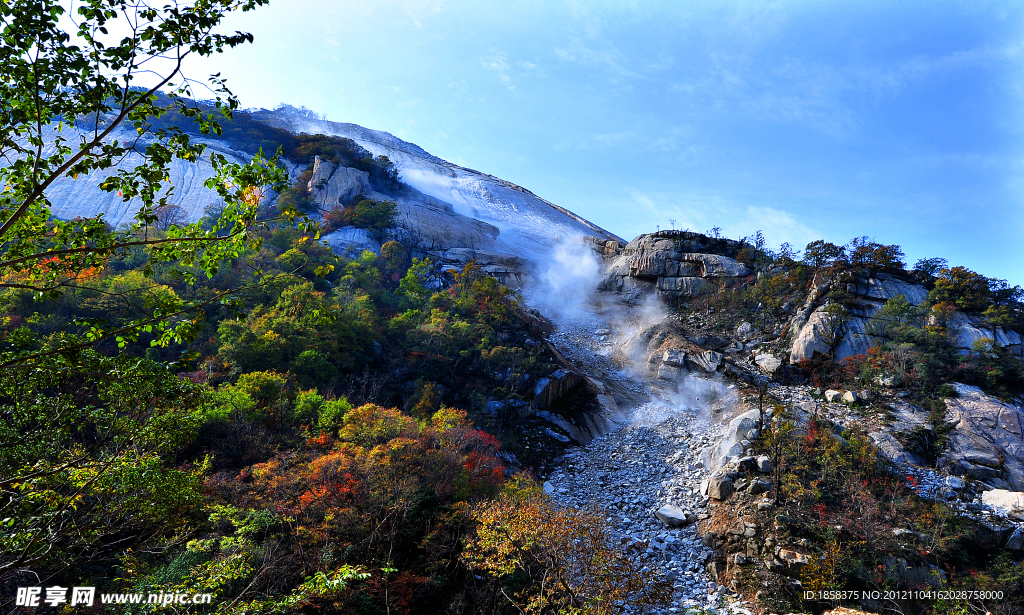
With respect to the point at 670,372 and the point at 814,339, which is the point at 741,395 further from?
the point at 814,339

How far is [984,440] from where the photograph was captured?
15945 mm

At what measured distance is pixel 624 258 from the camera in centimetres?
4150

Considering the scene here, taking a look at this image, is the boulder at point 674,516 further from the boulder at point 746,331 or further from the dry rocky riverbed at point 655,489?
the boulder at point 746,331

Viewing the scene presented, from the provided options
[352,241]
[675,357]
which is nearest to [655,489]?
[675,357]

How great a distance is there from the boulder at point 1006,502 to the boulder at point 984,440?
3.87ft

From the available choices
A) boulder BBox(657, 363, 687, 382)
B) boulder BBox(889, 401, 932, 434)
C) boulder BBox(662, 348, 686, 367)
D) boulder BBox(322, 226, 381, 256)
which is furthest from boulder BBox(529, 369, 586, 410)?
boulder BBox(322, 226, 381, 256)

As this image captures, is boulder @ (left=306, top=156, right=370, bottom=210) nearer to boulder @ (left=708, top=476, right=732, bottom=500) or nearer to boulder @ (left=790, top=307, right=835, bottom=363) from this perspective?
boulder @ (left=708, top=476, right=732, bottom=500)

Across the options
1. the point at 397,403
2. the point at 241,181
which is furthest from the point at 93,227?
the point at 397,403

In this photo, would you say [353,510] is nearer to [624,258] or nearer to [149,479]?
[149,479]

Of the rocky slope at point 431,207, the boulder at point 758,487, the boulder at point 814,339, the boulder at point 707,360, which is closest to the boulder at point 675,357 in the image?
the boulder at point 707,360

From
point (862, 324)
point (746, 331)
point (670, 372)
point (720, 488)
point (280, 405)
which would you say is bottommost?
point (280, 405)

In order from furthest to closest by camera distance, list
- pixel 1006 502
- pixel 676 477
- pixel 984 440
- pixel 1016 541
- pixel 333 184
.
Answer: pixel 333 184 < pixel 676 477 < pixel 984 440 < pixel 1006 502 < pixel 1016 541

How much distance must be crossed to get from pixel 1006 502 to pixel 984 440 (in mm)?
3983

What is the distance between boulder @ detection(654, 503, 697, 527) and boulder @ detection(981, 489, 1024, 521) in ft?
28.9
